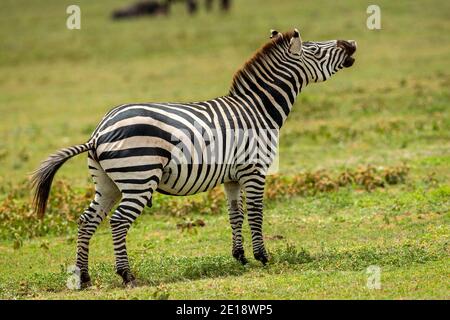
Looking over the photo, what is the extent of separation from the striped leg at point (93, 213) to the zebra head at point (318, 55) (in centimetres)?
281

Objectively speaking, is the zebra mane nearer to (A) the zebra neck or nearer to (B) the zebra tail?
(A) the zebra neck

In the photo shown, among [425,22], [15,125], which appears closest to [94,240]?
[15,125]

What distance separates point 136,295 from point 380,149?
975 cm

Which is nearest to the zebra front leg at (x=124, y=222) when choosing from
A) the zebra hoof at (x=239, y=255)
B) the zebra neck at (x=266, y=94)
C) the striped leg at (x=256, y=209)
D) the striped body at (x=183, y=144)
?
the striped body at (x=183, y=144)

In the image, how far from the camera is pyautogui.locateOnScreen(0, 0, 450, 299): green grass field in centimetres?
931

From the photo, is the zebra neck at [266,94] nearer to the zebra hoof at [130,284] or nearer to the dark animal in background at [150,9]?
the zebra hoof at [130,284]

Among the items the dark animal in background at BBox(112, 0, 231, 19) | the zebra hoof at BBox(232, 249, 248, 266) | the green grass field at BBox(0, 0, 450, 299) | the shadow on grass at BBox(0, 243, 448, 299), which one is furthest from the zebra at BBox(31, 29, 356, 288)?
the dark animal in background at BBox(112, 0, 231, 19)

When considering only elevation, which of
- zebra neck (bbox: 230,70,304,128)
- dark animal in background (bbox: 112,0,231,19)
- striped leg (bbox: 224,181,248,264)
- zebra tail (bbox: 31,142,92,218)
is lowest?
striped leg (bbox: 224,181,248,264)

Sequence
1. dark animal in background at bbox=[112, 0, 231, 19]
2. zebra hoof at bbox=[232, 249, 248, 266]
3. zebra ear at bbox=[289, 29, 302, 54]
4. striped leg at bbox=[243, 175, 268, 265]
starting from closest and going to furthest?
striped leg at bbox=[243, 175, 268, 265], zebra hoof at bbox=[232, 249, 248, 266], zebra ear at bbox=[289, 29, 302, 54], dark animal in background at bbox=[112, 0, 231, 19]

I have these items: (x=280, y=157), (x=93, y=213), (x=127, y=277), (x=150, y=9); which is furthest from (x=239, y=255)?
(x=150, y=9)

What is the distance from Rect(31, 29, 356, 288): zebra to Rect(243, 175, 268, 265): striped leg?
0.5 inches

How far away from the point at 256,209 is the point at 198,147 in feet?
3.86

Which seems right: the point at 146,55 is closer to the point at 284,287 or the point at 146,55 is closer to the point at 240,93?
the point at 240,93

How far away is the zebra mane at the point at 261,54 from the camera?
34.5 ft
